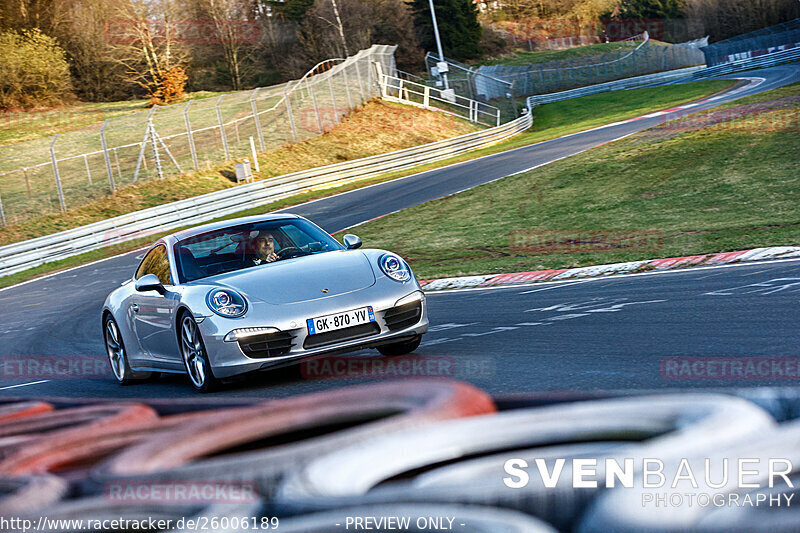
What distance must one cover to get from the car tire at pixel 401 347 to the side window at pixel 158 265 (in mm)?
1941

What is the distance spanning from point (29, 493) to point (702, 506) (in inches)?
82.4

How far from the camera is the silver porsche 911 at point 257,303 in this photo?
6797 mm

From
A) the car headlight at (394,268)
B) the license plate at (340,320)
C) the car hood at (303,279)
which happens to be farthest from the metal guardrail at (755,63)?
the license plate at (340,320)

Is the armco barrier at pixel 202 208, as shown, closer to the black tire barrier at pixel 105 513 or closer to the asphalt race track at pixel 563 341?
the asphalt race track at pixel 563 341

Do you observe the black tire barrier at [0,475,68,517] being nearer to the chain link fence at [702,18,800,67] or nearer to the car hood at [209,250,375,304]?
the car hood at [209,250,375,304]

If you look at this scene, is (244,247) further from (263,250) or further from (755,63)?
(755,63)

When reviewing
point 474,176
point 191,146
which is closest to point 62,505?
point 474,176

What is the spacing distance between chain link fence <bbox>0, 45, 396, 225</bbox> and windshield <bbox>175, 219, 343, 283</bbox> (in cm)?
2471

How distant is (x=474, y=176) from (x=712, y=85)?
26569mm

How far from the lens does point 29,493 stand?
2990 mm

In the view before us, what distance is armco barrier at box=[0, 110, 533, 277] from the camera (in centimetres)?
2650

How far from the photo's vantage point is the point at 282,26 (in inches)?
2857

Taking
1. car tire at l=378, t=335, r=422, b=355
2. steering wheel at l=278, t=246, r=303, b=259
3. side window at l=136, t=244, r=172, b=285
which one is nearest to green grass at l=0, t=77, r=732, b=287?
side window at l=136, t=244, r=172, b=285

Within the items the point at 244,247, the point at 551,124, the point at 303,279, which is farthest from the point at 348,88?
the point at 303,279
